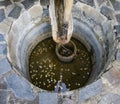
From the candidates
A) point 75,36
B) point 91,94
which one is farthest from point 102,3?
point 91,94

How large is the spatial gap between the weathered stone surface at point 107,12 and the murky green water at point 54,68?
2.62 ft

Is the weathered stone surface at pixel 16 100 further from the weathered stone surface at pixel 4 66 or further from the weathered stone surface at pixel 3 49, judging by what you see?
the weathered stone surface at pixel 3 49

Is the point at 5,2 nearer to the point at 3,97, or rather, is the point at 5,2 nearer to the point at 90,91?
the point at 3,97

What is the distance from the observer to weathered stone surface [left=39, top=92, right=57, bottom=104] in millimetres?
4160

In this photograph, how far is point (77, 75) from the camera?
520cm

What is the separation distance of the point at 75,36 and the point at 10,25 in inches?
47.2

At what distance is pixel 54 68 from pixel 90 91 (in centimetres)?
116

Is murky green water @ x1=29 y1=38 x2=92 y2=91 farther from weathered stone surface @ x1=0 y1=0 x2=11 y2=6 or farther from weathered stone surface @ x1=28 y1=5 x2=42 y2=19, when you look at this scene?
weathered stone surface @ x1=0 y1=0 x2=11 y2=6

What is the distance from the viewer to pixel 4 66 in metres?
4.45

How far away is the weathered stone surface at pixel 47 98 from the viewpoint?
416 centimetres

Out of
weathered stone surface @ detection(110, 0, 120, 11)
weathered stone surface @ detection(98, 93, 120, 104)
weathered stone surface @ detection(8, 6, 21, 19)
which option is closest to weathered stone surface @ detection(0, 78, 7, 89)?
weathered stone surface @ detection(8, 6, 21, 19)

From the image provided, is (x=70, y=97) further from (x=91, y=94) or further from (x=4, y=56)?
(x=4, y=56)

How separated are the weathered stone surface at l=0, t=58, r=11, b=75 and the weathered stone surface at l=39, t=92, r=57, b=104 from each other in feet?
1.93

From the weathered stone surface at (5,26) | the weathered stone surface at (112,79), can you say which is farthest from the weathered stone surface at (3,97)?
the weathered stone surface at (112,79)
